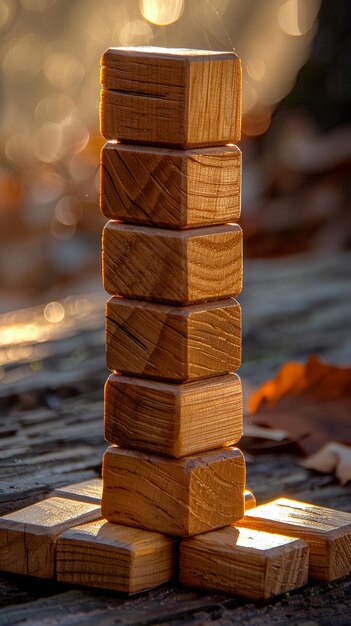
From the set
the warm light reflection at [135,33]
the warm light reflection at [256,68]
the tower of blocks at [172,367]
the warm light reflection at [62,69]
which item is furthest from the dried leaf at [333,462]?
the warm light reflection at [62,69]

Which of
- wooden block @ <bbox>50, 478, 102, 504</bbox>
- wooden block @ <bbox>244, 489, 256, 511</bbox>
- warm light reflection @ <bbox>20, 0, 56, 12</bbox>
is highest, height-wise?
warm light reflection @ <bbox>20, 0, 56, 12</bbox>

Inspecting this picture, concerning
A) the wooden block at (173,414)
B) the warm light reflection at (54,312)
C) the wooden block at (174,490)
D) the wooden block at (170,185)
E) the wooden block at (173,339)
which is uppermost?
the wooden block at (170,185)

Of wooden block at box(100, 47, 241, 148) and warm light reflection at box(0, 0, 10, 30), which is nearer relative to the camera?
wooden block at box(100, 47, 241, 148)

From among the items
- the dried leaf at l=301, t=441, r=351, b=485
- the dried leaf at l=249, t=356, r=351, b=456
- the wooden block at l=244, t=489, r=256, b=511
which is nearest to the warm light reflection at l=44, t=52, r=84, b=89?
the dried leaf at l=249, t=356, r=351, b=456

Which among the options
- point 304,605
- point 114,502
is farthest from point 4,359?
point 304,605

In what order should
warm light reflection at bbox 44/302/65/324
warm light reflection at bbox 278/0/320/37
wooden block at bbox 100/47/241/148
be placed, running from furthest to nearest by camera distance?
warm light reflection at bbox 278/0/320/37 → warm light reflection at bbox 44/302/65/324 → wooden block at bbox 100/47/241/148

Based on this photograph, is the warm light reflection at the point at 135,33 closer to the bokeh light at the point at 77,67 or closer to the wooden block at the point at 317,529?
the bokeh light at the point at 77,67

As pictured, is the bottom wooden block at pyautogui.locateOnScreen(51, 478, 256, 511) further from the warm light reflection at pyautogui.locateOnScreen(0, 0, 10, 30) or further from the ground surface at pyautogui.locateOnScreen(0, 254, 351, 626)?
the warm light reflection at pyautogui.locateOnScreen(0, 0, 10, 30)

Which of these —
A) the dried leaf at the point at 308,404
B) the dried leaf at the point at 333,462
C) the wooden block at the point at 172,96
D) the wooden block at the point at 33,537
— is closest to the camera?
the wooden block at the point at 172,96

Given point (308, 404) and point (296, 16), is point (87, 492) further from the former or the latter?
point (296, 16)
